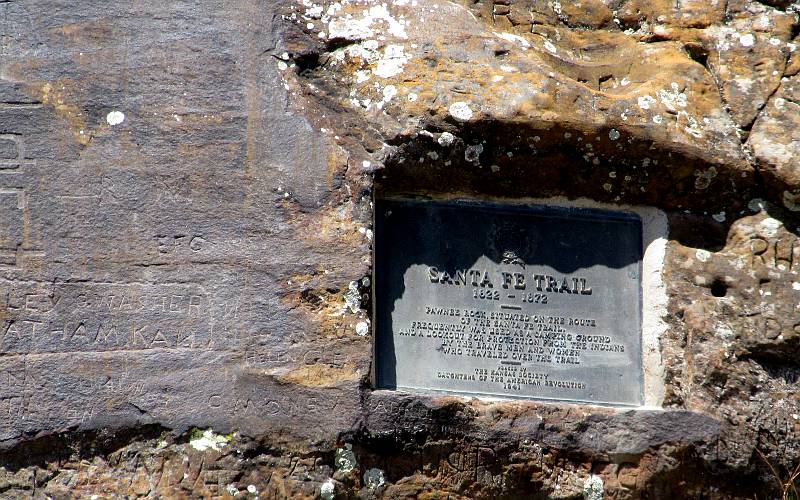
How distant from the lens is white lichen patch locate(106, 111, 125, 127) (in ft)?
12.9

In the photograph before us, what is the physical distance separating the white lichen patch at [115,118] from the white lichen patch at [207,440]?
1.24m

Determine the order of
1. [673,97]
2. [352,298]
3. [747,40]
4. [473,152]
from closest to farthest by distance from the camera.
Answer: [352,298]
[473,152]
[673,97]
[747,40]

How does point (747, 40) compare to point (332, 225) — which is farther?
point (747, 40)

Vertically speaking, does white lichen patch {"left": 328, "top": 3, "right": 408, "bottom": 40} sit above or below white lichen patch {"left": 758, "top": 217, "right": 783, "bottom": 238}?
above

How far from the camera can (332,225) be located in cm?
391

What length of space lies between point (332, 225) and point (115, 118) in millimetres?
948

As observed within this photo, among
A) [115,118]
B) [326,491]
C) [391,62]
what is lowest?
[326,491]

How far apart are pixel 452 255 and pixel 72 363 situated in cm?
154

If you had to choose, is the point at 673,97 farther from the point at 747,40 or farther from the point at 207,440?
the point at 207,440

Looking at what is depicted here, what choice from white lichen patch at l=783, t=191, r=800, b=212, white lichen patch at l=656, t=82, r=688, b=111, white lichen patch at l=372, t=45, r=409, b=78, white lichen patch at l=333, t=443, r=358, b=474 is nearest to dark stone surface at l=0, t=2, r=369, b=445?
white lichen patch at l=333, t=443, r=358, b=474

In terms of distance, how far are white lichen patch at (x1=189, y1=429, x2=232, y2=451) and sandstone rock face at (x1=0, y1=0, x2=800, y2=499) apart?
0.4 inches

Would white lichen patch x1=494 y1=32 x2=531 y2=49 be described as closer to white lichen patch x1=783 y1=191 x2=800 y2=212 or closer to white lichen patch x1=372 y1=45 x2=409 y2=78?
white lichen patch x1=372 y1=45 x2=409 y2=78

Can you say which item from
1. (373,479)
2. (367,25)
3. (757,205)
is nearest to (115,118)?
(367,25)

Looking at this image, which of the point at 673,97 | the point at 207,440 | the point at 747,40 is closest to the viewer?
the point at 207,440
